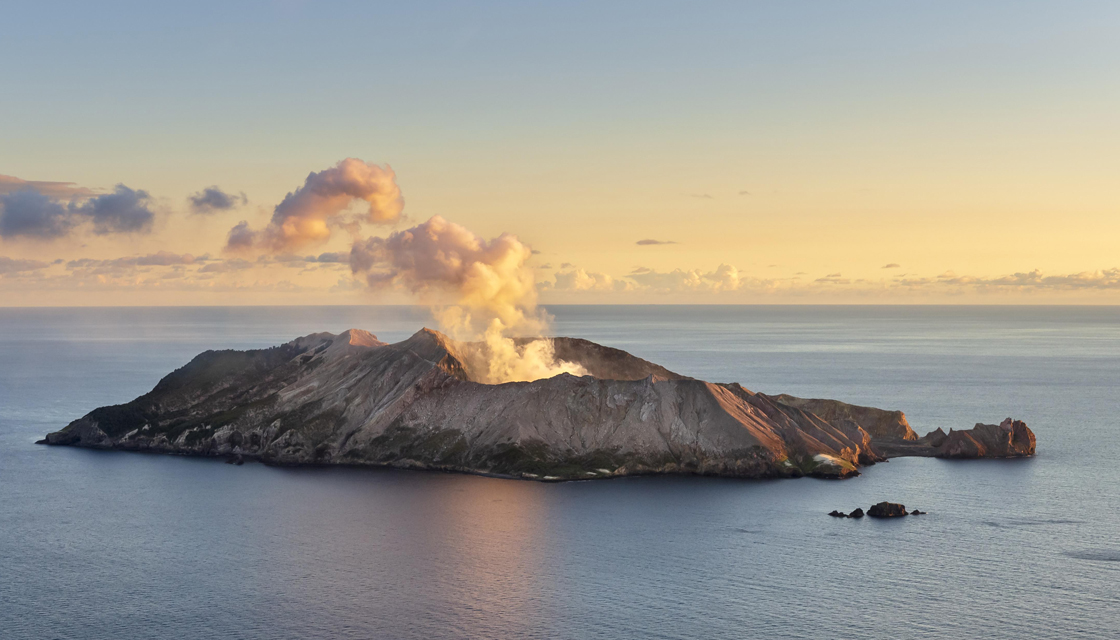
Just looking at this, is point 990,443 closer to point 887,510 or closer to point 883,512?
point 887,510

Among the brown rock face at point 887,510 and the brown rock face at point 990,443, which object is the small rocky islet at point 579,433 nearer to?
the brown rock face at point 990,443

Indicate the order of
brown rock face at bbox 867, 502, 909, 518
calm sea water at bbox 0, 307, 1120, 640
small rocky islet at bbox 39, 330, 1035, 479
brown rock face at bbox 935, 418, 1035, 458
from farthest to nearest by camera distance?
brown rock face at bbox 935, 418, 1035, 458 < small rocky islet at bbox 39, 330, 1035, 479 < brown rock face at bbox 867, 502, 909, 518 < calm sea water at bbox 0, 307, 1120, 640

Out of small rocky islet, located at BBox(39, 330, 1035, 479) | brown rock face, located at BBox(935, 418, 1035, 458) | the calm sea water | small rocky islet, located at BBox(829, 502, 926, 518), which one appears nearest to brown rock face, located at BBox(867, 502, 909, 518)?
small rocky islet, located at BBox(829, 502, 926, 518)

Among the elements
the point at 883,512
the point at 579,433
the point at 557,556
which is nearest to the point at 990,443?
the point at 883,512

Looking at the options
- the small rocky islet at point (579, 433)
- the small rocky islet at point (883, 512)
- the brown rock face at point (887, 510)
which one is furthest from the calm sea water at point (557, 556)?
the small rocky islet at point (579, 433)

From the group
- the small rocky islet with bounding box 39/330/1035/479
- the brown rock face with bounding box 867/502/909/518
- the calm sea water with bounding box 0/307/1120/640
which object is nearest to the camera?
the calm sea water with bounding box 0/307/1120/640

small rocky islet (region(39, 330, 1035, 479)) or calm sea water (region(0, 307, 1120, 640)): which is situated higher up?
small rocky islet (region(39, 330, 1035, 479))

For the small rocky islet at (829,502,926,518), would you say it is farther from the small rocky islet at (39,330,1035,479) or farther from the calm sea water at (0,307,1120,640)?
the small rocky islet at (39,330,1035,479)
